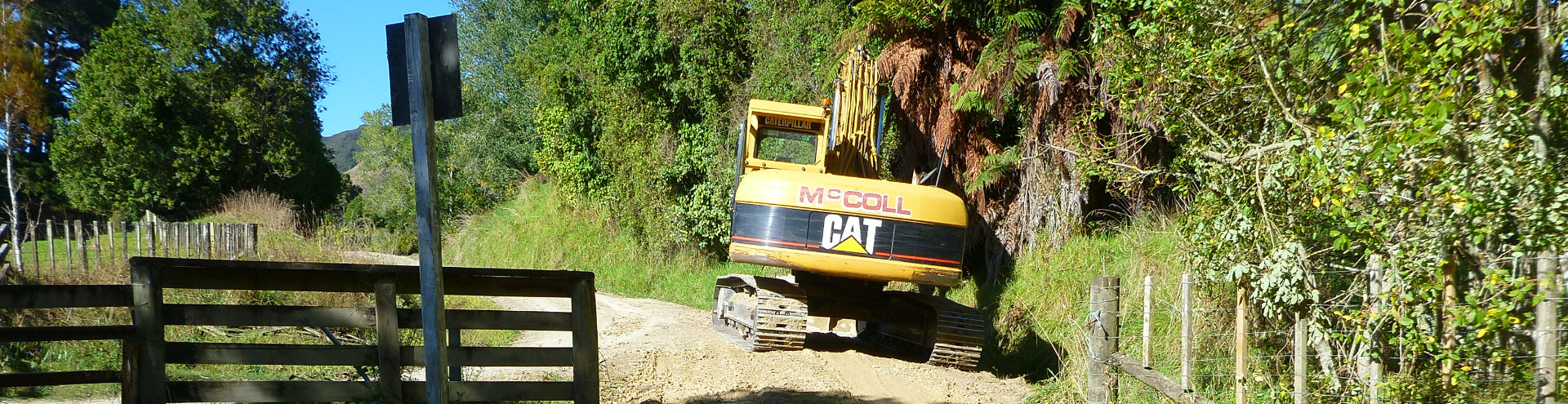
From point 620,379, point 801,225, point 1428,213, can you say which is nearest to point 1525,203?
point 1428,213

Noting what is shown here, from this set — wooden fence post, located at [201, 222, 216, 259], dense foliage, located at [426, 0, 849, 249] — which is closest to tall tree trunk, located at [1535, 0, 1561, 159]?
dense foliage, located at [426, 0, 849, 249]

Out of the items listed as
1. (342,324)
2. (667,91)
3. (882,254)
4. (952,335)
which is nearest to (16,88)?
(667,91)

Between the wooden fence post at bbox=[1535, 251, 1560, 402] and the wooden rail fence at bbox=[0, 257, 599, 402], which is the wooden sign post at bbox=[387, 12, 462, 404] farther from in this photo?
the wooden fence post at bbox=[1535, 251, 1560, 402]

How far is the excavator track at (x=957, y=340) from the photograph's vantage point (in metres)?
10.7

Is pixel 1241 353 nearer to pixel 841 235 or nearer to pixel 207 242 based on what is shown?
pixel 841 235

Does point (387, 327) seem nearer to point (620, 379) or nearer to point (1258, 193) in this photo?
point (620, 379)

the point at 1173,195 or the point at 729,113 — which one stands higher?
the point at 729,113

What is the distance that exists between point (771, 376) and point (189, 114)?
30.6m

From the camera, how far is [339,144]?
157 metres

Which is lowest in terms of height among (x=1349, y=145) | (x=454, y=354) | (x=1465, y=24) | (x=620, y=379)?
(x=620, y=379)

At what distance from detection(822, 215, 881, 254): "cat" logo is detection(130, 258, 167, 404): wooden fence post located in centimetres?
587

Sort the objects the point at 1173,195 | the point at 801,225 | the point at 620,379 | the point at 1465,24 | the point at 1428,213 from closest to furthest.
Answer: the point at 1465,24 < the point at 1428,213 < the point at 620,379 < the point at 801,225 < the point at 1173,195

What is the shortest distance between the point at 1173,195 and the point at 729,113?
34.5 feet

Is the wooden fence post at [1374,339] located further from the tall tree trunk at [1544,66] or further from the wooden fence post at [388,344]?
the wooden fence post at [388,344]
